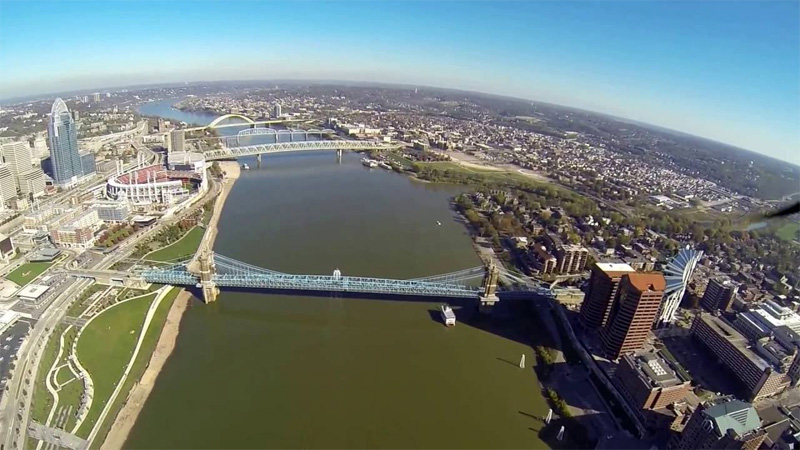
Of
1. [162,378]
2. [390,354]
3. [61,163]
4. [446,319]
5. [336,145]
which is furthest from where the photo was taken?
[336,145]

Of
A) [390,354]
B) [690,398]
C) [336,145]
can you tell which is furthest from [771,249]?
[336,145]

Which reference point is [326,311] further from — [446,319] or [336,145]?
[336,145]

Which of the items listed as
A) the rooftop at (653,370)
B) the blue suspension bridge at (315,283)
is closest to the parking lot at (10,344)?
the blue suspension bridge at (315,283)

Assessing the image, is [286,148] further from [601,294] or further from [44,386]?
[601,294]

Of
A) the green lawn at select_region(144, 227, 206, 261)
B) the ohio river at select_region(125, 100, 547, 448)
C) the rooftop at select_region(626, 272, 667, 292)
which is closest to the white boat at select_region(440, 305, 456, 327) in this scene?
the ohio river at select_region(125, 100, 547, 448)

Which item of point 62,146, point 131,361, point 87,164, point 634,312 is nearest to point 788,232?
point 634,312

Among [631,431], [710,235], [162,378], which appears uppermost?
[710,235]
